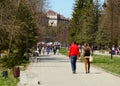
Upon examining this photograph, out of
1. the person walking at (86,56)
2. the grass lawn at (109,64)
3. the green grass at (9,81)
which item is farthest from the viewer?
the grass lawn at (109,64)

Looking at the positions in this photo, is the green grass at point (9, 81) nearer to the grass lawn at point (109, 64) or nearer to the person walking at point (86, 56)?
the person walking at point (86, 56)

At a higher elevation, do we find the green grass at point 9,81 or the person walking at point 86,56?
the person walking at point 86,56

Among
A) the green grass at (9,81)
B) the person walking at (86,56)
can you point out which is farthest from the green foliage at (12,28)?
the green grass at (9,81)

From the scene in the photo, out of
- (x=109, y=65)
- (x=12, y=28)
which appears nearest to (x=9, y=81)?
(x=12, y=28)

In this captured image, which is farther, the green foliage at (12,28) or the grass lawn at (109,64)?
the green foliage at (12,28)

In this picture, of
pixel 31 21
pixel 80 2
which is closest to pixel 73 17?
pixel 80 2

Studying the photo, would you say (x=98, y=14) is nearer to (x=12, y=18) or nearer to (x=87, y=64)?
(x=12, y=18)

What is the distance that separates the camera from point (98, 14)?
104625mm

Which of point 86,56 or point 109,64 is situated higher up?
point 86,56

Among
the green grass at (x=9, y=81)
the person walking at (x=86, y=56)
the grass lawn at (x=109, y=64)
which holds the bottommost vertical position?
the grass lawn at (x=109, y=64)

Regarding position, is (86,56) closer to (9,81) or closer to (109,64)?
(9,81)

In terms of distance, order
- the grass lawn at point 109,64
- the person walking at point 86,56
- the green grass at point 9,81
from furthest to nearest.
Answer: the grass lawn at point 109,64, the person walking at point 86,56, the green grass at point 9,81

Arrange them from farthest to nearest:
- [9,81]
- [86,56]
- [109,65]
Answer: [109,65], [86,56], [9,81]

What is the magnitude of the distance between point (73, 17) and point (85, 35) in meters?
29.6
